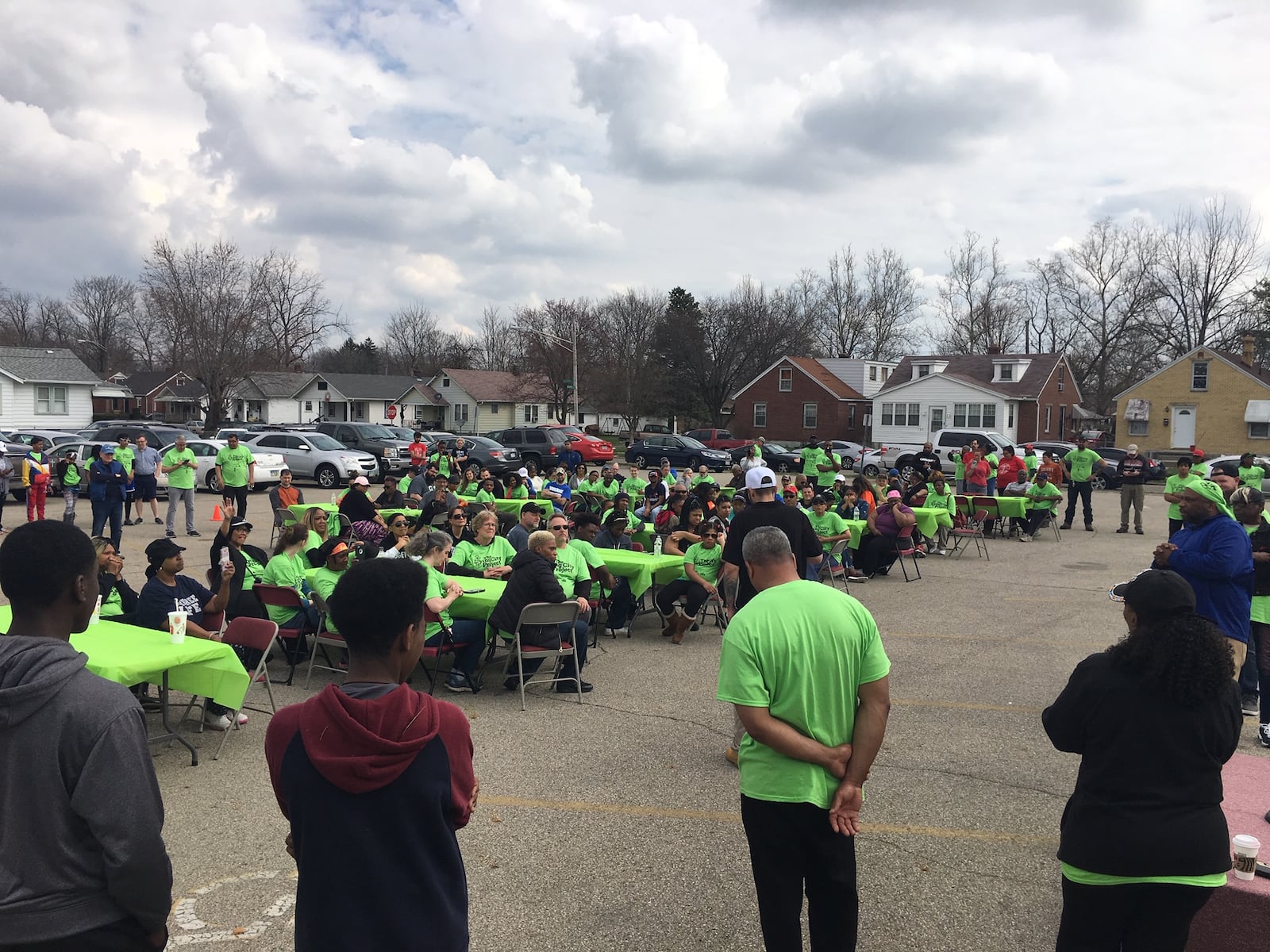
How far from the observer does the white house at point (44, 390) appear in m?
41.5

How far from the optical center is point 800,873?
10.2 ft

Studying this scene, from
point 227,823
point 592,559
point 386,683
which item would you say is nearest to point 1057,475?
point 592,559

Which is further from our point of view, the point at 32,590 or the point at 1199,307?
the point at 1199,307

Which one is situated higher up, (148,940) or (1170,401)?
(1170,401)

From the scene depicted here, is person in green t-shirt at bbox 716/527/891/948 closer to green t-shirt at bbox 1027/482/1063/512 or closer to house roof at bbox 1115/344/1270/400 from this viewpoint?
green t-shirt at bbox 1027/482/1063/512

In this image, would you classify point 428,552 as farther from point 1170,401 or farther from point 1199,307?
point 1199,307

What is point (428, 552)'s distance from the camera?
24.6 ft

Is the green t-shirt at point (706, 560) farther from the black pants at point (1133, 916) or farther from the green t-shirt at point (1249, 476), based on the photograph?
the green t-shirt at point (1249, 476)

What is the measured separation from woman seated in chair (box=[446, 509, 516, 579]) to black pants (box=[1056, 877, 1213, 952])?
618 centimetres

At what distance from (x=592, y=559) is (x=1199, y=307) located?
63122 mm

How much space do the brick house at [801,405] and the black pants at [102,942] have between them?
53919mm

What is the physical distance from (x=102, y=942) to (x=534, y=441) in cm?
3383

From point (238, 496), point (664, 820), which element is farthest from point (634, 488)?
point (664, 820)

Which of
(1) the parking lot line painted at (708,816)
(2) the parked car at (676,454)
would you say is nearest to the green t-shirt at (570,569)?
(1) the parking lot line painted at (708,816)
